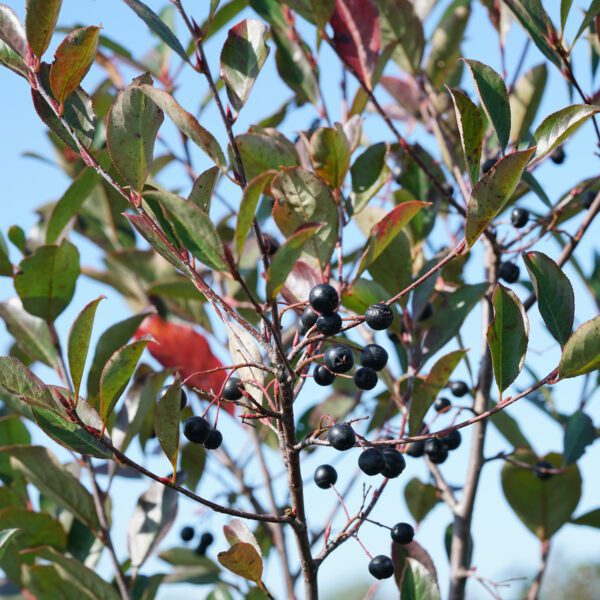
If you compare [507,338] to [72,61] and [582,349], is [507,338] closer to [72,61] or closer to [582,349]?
[582,349]

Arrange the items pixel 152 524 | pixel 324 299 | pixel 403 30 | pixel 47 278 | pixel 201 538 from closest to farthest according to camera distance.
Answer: pixel 324 299, pixel 47 278, pixel 152 524, pixel 403 30, pixel 201 538

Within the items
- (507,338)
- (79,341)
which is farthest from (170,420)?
(507,338)

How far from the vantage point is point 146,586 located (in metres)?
1.60

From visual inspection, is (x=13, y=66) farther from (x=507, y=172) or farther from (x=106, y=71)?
(x=106, y=71)

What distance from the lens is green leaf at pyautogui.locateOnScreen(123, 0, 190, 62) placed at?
1068mm

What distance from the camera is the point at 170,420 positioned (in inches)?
37.4

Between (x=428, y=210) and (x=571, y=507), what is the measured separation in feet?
2.28

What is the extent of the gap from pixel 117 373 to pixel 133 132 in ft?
0.96

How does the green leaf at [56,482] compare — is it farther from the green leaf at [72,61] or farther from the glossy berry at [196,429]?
the green leaf at [72,61]

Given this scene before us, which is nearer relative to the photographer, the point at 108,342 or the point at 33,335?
the point at 108,342

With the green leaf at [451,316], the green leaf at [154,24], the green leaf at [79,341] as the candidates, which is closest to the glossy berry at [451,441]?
the green leaf at [451,316]

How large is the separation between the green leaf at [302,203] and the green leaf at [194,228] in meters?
0.21

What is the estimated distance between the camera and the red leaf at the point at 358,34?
1.56m

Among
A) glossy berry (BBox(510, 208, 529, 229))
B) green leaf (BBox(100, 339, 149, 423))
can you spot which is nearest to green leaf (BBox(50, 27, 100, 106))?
green leaf (BBox(100, 339, 149, 423))
